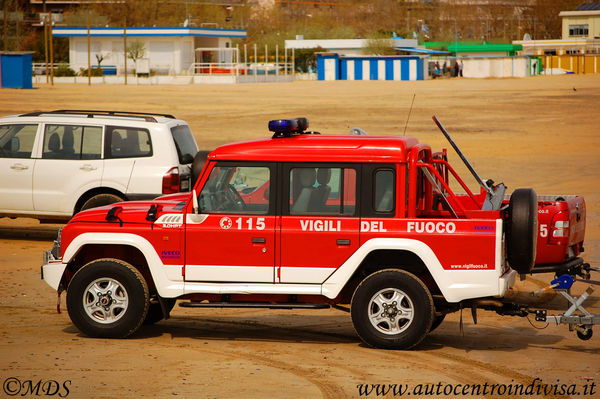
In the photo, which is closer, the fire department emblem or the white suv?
the fire department emblem

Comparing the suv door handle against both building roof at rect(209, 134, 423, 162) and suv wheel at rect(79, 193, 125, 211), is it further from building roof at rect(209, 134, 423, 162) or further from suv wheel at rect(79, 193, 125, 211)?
building roof at rect(209, 134, 423, 162)

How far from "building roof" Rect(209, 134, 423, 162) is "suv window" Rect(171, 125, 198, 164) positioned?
540 centimetres

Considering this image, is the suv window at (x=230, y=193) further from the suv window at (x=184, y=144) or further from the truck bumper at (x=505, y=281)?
the suv window at (x=184, y=144)

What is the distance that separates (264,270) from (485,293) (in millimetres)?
1828

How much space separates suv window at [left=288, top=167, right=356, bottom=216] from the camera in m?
8.23

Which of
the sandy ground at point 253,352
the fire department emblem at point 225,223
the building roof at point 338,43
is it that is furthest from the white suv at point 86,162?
the building roof at point 338,43

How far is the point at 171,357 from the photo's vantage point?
806 centimetres

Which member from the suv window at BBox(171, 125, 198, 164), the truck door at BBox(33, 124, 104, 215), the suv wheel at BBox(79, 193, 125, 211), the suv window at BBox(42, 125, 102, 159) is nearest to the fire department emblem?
the suv window at BBox(171, 125, 198, 164)

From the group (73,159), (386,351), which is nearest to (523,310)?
(386,351)

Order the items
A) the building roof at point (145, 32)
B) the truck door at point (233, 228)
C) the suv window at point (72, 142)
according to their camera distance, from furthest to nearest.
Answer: the building roof at point (145, 32) → the suv window at point (72, 142) → the truck door at point (233, 228)

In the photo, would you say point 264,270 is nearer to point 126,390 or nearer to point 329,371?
point 329,371

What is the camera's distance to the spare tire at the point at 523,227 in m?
8.05

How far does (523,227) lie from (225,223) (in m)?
2.46

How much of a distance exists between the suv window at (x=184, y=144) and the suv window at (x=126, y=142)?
416 millimetres
